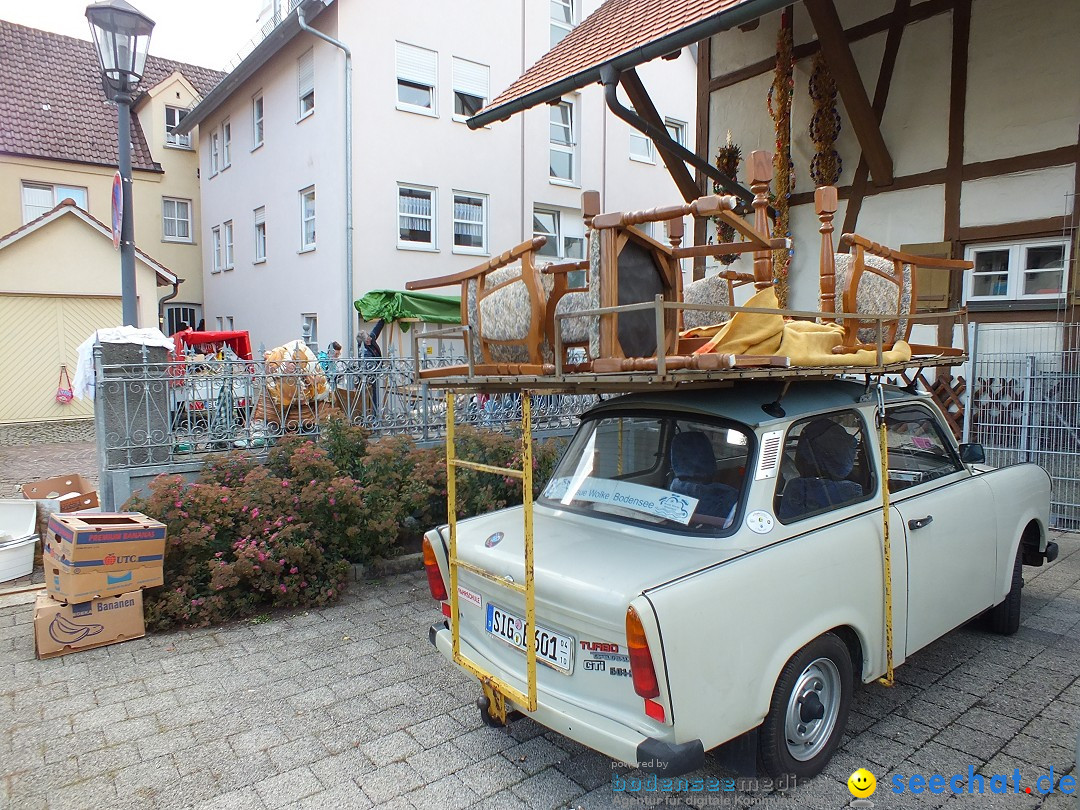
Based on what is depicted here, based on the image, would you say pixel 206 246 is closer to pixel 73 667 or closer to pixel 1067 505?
pixel 73 667

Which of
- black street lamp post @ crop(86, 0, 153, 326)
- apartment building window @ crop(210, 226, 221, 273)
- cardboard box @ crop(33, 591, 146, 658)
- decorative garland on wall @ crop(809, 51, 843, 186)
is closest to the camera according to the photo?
cardboard box @ crop(33, 591, 146, 658)

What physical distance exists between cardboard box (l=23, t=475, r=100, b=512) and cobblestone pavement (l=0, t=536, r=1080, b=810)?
183 centimetres

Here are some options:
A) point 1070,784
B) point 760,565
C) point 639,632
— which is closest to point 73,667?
point 639,632

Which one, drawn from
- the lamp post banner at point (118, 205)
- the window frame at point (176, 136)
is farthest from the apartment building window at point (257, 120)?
the lamp post banner at point (118, 205)

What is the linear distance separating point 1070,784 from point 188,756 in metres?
3.92

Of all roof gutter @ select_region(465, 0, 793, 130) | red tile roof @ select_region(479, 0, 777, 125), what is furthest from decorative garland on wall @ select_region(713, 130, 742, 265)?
roof gutter @ select_region(465, 0, 793, 130)

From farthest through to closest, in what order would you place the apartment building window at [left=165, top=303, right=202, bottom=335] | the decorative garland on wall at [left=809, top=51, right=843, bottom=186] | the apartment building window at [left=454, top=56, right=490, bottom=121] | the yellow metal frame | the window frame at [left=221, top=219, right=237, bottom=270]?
the apartment building window at [left=165, top=303, right=202, bottom=335] → the window frame at [left=221, top=219, right=237, bottom=270] → the apartment building window at [left=454, top=56, right=490, bottom=121] → the decorative garland on wall at [left=809, top=51, right=843, bottom=186] → the yellow metal frame

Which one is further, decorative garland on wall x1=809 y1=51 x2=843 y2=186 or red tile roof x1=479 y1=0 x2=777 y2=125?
decorative garland on wall x1=809 y1=51 x2=843 y2=186

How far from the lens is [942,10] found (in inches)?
315

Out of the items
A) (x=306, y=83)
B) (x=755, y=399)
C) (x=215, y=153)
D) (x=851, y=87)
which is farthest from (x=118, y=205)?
(x=215, y=153)

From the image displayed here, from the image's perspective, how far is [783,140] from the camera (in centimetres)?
924

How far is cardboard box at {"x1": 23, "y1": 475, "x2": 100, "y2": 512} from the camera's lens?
6.51 metres

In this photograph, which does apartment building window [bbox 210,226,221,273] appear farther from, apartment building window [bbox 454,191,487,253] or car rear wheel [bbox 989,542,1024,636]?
car rear wheel [bbox 989,542,1024,636]

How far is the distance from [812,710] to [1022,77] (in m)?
7.49
